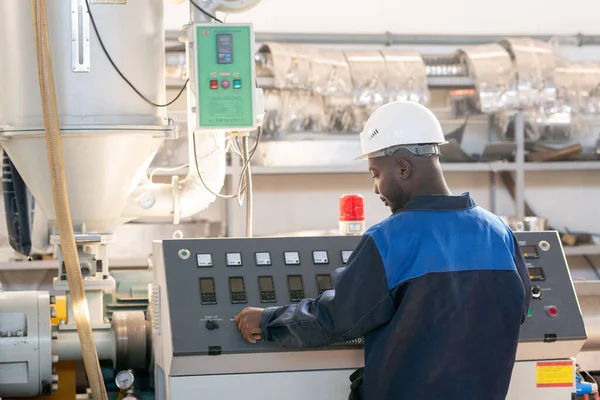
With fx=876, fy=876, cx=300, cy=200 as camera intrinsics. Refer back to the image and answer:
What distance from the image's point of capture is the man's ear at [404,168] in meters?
1.71

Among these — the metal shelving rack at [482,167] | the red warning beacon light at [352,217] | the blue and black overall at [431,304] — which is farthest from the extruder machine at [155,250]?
the metal shelving rack at [482,167]

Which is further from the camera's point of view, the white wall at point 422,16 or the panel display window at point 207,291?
the white wall at point 422,16

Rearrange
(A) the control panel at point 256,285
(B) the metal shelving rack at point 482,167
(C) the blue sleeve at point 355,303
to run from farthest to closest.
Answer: (B) the metal shelving rack at point 482,167
(A) the control panel at point 256,285
(C) the blue sleeve at point 355,303

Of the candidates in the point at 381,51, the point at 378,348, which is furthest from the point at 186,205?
the point at 381,51

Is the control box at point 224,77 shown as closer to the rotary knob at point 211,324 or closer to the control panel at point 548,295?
the rotary knob at point 211,324

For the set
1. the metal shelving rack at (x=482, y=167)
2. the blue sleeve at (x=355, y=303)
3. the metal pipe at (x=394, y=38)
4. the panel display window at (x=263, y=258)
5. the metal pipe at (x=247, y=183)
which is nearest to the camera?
the blue sleeve at (x=355, y=303)

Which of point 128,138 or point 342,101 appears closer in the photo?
point 128,138

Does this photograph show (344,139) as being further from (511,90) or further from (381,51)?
(511,90)

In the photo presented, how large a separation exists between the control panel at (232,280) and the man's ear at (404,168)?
0.35 meters

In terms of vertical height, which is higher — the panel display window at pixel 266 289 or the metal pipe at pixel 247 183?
the metal pipe at pixel 247 183

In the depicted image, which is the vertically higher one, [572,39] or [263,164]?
[572,39]

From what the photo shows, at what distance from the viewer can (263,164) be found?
12.1ft

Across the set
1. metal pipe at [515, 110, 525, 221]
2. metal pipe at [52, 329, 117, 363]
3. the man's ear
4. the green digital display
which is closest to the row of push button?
the green digital display

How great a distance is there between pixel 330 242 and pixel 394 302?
15.9 inches
